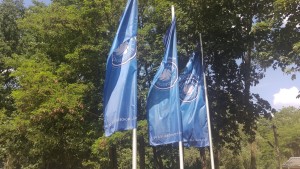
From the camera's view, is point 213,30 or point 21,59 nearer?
point 213,30

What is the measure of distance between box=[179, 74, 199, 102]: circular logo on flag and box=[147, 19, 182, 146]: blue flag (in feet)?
5.58

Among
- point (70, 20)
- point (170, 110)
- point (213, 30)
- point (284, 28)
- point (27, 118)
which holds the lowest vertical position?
point (170, 110)

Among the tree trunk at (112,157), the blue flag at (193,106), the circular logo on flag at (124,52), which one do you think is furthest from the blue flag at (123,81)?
the tree trunk at (112,157)

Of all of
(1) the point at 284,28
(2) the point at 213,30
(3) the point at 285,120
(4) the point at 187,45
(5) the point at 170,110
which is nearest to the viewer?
(5) the point at 170,110

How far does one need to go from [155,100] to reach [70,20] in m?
12.7

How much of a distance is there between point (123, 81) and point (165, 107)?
5.64ft

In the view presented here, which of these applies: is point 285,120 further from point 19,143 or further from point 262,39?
point 19,143

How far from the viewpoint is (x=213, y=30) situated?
779 inches

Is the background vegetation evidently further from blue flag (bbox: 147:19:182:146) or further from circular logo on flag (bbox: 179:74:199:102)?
blue flag (bbox: 147:19:182:146)

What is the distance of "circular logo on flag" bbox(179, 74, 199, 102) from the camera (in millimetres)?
12039

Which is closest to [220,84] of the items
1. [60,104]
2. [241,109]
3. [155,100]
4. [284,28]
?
[241,109]

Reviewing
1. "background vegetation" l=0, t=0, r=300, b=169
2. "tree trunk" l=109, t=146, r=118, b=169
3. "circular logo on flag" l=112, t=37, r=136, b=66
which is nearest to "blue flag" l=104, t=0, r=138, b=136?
"circular logo on flag" l=112, t=37, r=136, b=66

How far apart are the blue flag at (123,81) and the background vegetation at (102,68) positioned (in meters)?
8.71

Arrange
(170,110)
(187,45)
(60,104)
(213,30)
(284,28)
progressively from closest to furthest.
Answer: (170,110) → (284,28) → (60,104) → (213,30) → (187,45)
